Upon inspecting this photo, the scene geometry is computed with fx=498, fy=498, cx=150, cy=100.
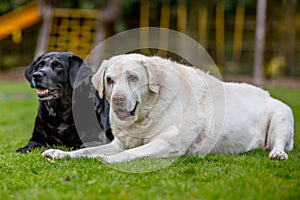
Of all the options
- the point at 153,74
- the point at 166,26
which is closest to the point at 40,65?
the point at 153,74

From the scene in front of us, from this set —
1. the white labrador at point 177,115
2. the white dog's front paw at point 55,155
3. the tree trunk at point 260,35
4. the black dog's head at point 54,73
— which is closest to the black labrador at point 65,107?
the black dog's head at point 54,73

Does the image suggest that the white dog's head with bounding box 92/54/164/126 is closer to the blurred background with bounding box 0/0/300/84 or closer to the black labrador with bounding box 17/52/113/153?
the black labrador with bounding box 17/52/113/153

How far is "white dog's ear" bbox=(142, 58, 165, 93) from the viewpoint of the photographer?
13.3 ft

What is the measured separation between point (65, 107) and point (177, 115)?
52.7 inches

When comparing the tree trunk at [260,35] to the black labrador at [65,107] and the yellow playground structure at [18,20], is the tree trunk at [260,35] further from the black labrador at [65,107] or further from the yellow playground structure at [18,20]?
the black labrador at [65,107]

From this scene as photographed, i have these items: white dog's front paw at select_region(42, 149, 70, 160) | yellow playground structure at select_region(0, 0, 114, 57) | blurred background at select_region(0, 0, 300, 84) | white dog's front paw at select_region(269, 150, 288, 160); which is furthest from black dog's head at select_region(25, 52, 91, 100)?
yellow playground structure at select_region(0, 0, 114, 57)

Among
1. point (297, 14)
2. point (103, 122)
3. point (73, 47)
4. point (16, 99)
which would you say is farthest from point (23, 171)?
point (297, 14)

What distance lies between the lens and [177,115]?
13.8 ft

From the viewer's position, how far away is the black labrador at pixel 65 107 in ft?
16.2

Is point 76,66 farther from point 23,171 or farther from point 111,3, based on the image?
point 111,3

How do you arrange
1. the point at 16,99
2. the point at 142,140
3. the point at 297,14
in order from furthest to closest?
the point at 297,14, the point at 16,99, the point at 142,140

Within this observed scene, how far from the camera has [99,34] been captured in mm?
18406

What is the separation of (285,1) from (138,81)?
18850mm

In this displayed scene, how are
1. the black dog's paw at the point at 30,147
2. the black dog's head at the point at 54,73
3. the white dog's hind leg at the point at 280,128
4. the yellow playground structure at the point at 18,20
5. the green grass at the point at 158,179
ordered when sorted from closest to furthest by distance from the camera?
the green grass at the point at 158,179 → the white dog's hind leg at the point at 280,128 → the black dog's paw at the point at 30,147 → the black dog's head at the point at 54,73 → the yellow playground structure at the point at 18,20
